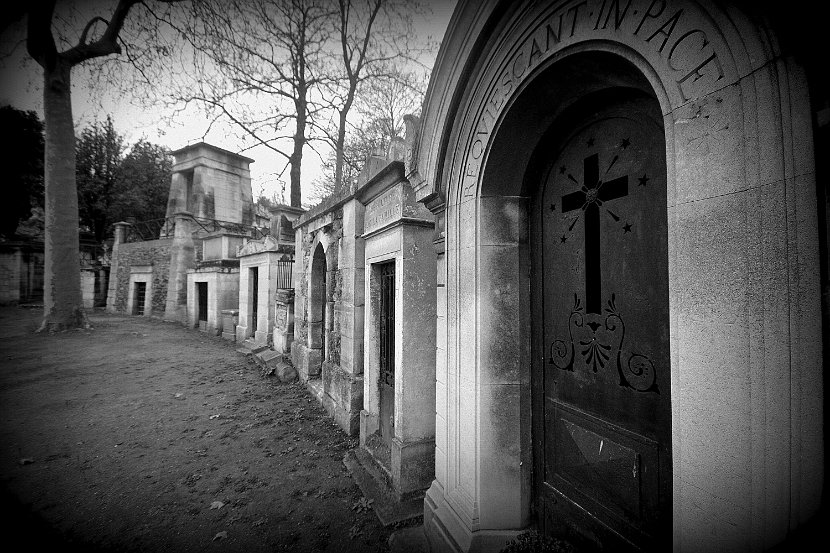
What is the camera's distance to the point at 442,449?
2578mm

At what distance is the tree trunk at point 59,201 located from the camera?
11.4 m

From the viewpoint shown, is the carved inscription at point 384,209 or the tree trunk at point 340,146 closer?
the carved inscription at point 384,209

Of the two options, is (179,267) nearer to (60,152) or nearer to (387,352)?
(60,152)

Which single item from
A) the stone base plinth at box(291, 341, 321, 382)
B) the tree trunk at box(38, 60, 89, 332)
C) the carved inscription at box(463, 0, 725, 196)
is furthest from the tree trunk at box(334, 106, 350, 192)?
the carved inscription at box(463, 0, 725, 196)

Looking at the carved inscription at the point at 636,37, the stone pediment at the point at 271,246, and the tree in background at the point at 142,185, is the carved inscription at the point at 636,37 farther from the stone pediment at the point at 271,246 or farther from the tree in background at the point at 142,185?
the tree in background at the point at 142,185

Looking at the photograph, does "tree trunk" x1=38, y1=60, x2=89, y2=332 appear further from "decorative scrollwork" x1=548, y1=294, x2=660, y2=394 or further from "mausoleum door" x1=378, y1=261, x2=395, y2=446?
"decorative scrollwork" x1=548, y1=294, x2=660, y2=394

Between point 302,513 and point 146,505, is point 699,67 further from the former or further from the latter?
point 146,505

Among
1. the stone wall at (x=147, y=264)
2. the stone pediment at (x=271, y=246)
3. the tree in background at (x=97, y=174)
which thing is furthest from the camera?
the tree in background at (x=97, y=174)

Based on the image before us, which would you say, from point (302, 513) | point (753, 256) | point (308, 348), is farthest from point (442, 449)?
point (308, 348)

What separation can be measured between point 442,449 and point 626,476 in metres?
1.28

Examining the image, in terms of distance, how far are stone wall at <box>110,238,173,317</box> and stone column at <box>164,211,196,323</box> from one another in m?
0.90

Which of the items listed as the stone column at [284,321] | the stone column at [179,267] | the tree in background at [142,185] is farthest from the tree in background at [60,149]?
the tree in background at [142,185]

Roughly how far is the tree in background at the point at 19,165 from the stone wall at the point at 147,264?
7.10m

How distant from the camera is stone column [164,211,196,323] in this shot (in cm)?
1606
